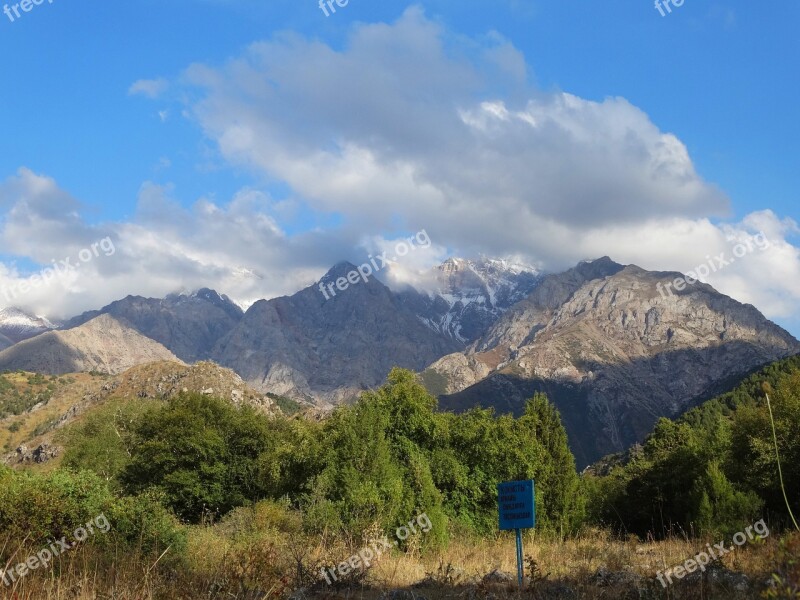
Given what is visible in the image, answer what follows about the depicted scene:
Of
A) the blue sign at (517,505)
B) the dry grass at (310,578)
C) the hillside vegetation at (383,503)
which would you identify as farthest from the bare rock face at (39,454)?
the blue sign at (517,505)

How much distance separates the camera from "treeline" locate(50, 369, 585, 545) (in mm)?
22562

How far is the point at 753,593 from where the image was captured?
780 cm

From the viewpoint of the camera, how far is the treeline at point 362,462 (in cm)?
2256

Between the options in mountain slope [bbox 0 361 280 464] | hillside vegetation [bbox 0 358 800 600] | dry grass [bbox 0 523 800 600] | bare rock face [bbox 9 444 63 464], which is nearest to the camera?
dry grass [bbox 0 523 800 600]

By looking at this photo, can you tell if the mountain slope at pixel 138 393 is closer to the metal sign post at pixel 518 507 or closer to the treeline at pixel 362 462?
the treeline at pixel 362 462

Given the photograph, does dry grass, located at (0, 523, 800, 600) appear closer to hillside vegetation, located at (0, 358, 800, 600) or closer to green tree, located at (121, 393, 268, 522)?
hillside vegetation, located at (0, 358, 800, 600)

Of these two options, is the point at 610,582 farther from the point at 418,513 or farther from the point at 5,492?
the point at 418,513

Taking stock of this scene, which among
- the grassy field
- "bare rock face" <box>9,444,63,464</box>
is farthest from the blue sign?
"bare rock face" <box>9,444,63,464</box>

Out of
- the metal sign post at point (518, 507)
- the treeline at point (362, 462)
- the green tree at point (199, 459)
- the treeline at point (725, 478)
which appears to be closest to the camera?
the metal sign post at point (518, 507)

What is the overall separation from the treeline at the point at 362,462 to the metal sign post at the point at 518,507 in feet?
15.4

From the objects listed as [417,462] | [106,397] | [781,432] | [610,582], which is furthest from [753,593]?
[106,397]

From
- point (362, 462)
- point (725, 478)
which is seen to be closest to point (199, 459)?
point (362, 462)

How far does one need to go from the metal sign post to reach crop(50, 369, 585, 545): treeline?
470 cm

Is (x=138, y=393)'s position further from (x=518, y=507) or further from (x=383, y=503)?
(x=518, y=507)
